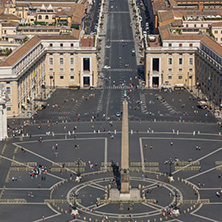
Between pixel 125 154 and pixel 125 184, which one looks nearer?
pixel 125 154

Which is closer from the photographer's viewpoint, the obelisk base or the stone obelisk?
the stone obelisk

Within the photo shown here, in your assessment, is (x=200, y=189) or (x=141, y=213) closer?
(x=141, y=213)

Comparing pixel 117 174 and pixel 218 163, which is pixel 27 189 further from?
pixel 218 163

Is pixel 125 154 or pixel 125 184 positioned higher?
pixel 125 154

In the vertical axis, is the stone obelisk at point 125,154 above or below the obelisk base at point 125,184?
above

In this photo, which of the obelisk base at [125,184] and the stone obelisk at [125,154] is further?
the obelisk base at [125,184]

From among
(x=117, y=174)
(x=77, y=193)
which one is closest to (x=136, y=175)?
(x=117, y=174)

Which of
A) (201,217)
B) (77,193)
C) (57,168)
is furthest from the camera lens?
(57,168)

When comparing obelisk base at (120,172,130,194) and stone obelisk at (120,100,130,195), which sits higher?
stone obelisk at (120,100,130,195)
